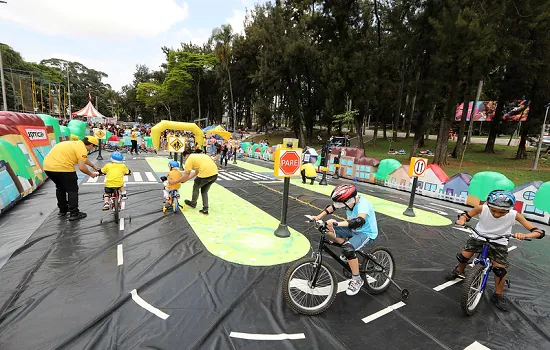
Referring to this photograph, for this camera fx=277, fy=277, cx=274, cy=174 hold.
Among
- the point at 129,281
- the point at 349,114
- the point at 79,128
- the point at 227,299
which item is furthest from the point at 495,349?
the point at 79,128

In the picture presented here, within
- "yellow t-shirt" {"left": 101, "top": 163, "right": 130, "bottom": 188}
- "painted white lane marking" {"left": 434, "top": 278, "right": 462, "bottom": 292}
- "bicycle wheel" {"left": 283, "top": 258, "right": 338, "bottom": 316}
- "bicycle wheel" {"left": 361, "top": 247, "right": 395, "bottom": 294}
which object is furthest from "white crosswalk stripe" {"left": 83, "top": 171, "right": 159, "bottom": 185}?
"painted white lane marking" {"left": 434, "top": 278, "right": 462, "bottom": 292}

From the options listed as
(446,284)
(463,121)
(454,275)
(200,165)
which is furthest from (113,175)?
(463,121)

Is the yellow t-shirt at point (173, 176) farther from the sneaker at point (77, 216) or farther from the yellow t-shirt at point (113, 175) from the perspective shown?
the sneaker at point (77, 216)

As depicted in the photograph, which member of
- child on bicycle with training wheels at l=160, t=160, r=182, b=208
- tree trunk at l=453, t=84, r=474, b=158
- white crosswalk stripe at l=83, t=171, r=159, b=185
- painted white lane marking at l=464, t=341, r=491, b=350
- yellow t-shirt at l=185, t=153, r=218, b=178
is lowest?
white crosswalk stripe at l=83, t=171, r=159, b=185

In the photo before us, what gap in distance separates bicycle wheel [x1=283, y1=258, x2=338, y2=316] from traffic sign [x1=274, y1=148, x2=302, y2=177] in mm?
2734

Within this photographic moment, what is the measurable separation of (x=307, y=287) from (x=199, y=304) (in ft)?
4.62

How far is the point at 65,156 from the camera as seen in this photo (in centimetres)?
623

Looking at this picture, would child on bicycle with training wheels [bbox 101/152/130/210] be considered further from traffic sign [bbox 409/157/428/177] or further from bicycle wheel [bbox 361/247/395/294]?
traffic sign [bbox 409/157/428/177]

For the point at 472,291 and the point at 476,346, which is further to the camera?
the point at 472,291

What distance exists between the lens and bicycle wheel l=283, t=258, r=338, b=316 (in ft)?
11.2

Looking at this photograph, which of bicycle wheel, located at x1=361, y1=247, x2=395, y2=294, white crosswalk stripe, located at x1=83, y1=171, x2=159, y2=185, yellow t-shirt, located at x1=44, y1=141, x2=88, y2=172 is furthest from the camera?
white crosswalk stripe, located at x1=83, y1=171, x2=159, y2=185

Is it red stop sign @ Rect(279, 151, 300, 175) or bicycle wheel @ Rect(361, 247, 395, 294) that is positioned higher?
red stop sign @ Rect(279, 151, 300, 175)

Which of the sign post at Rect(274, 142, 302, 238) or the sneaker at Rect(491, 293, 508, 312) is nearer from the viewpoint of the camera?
the sneaker at Rect(491, 293, 508, 312)

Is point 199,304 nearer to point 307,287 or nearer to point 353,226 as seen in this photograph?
point 307,287
